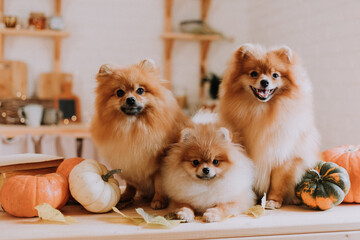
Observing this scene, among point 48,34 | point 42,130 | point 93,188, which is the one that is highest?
point 48,34

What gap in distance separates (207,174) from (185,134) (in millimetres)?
157

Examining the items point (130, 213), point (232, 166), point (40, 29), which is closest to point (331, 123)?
point (232, 166)

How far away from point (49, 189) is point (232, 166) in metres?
0.62

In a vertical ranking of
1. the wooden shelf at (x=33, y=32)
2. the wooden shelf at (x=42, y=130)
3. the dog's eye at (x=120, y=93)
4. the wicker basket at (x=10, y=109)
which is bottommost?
the wooden shelf at (x=42, y=130)

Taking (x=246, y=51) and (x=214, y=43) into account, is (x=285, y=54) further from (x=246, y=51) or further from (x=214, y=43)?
(x=214, y=43)

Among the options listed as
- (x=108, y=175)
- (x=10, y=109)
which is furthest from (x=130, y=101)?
(x=10, y=109)

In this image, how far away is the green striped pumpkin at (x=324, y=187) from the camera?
1.29 m

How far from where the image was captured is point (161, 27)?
4043 millimetres

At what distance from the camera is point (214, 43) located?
13.9 feet

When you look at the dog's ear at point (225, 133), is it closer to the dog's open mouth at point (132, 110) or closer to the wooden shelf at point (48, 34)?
the dog's open mouth at point (132, 110)

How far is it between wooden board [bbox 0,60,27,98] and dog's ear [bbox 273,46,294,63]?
9.57 feet

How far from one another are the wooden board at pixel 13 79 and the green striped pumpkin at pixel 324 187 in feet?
9.86

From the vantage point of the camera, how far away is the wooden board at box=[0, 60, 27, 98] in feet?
11.4

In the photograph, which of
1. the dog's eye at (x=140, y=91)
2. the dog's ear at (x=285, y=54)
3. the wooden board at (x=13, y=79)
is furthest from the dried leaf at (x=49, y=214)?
the wooden board at (x=13, y=79)
